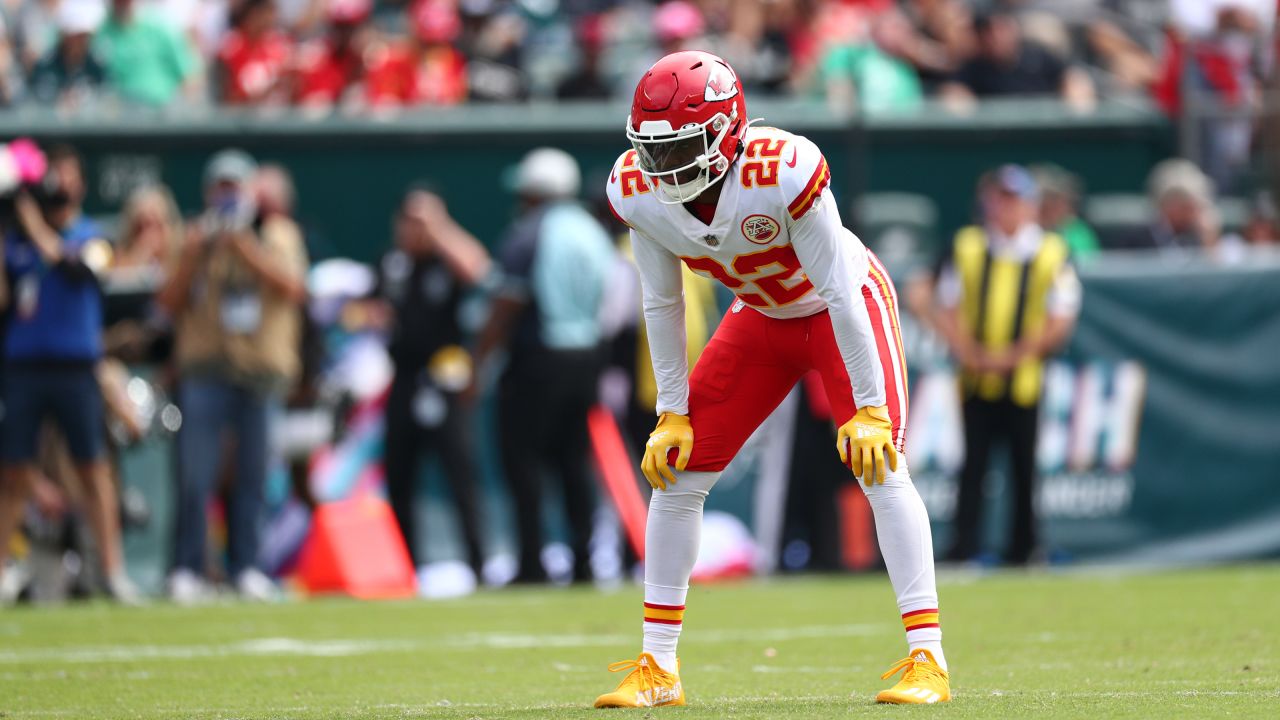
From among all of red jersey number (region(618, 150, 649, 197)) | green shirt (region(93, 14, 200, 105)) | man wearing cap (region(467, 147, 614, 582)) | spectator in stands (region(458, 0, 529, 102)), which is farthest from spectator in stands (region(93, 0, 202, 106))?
red jersey number (region(618, 150, 649, 197))

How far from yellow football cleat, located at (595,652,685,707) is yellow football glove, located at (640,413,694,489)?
0.51 metres

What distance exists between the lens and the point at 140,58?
1400 centimetres

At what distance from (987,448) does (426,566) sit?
3.28 metres

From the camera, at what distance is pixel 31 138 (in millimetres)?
12883

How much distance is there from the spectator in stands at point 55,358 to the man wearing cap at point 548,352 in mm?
2161

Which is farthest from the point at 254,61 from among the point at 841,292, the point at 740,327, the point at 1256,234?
the point at 841,292

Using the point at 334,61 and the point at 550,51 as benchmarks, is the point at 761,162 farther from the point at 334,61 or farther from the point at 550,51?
the point at 550,51

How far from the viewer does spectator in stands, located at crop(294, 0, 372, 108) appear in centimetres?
1413

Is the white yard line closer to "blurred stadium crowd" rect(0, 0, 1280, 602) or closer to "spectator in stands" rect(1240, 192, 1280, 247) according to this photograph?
"blurred stadium crowd" rect(0, 0, 1280, 602)

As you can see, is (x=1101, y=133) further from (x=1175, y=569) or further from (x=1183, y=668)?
(x=1183, y=668)

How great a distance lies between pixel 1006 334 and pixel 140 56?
6.46 m

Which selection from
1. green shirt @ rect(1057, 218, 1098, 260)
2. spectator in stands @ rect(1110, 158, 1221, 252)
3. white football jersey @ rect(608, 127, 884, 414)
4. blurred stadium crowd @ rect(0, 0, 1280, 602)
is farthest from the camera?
green shirt @ rect(1057, 218, 1098, 260)

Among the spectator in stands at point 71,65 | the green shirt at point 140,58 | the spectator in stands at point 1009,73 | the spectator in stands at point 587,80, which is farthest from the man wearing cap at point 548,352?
the spectator in stands at point 1009,73

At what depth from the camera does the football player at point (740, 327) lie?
17.9 feet
